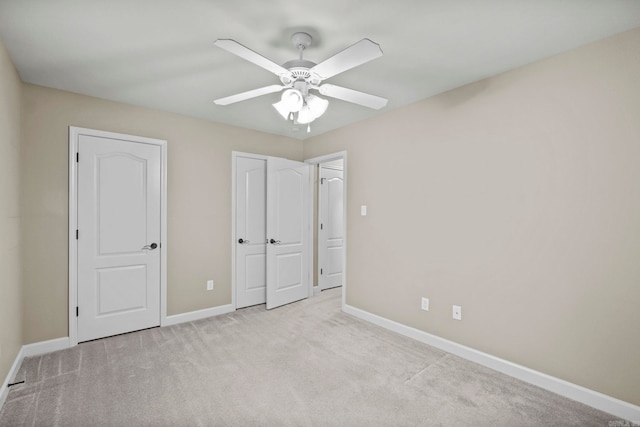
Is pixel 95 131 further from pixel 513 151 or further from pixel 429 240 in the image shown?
pixel 513 151

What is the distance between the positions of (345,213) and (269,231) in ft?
3.44

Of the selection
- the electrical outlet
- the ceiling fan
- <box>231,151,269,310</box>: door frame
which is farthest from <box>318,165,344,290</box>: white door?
the ceiling fan

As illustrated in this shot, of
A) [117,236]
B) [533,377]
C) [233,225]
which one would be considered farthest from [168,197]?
[533,377]

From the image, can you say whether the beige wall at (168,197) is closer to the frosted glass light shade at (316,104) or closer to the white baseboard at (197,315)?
the white baseboard at (197,315)

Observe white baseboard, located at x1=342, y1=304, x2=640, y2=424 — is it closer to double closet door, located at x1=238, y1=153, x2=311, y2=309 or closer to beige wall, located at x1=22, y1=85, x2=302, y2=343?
double closet door, located at x1=238, y1=153, x2=311, y2=309

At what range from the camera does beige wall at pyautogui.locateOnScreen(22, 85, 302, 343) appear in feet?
8.74

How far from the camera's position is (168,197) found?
340cm

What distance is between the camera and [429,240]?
116 inches

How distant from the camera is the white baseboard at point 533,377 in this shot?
1.87 metres

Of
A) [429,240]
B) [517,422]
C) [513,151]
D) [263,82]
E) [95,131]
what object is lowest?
[517,422]

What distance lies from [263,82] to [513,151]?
7.06 ft

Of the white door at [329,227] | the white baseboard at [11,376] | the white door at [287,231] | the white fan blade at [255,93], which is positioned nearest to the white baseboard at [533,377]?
the white door at [287,231]

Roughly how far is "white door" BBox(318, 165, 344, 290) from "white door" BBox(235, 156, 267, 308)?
3.21ft

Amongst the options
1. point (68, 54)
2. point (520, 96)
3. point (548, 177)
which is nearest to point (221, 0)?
point (68, 54)
